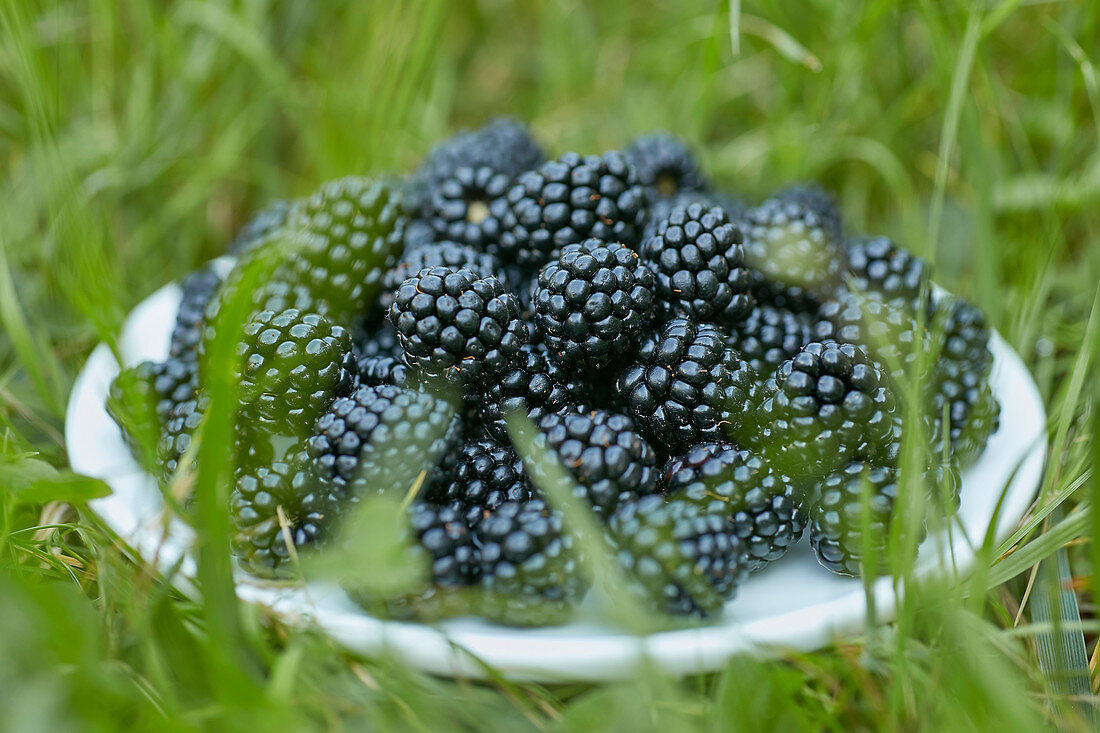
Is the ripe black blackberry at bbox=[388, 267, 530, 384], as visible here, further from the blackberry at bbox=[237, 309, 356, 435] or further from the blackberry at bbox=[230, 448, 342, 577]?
the blackberry at bbox=[230, 448, 342, 577]

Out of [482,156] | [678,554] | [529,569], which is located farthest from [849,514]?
[482,156]

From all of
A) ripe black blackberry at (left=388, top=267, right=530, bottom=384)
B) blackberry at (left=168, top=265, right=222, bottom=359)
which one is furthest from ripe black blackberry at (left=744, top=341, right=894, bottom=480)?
blackberry at (left=168, top=265, right=222, bottom=359)

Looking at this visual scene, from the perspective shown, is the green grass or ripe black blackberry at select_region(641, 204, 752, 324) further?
ripe black blackberry at select_region(641, 204, 752, 324)

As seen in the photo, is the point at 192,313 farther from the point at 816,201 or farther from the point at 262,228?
the point at 816,201

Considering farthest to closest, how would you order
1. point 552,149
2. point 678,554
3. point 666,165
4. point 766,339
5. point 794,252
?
point 552,149 < point 666,165 < point 794,252 < point 766,339 < point 678,554

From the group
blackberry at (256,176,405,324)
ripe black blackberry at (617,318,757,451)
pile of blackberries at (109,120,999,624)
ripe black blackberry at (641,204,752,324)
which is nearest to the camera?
pile of blackberries at (109,120,999,624)

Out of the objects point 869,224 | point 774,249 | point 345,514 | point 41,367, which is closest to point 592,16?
point 869,224

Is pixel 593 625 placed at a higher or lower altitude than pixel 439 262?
lower

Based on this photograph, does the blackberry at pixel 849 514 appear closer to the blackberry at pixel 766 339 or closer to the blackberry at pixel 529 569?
the blackberry at pixel 766 339
